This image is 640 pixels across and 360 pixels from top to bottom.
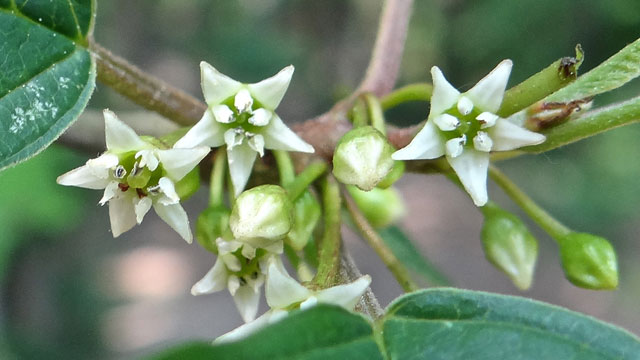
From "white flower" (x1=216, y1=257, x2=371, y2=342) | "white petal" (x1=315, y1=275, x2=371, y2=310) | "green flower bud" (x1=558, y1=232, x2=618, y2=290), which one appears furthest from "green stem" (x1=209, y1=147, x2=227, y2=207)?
"green flower bud" (x1=558, y1=232, x2=618, y2=290)

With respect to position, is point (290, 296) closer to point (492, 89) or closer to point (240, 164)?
point (240, 164)

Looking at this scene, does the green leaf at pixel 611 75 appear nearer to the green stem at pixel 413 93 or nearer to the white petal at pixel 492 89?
the white petal at pixel 492 89

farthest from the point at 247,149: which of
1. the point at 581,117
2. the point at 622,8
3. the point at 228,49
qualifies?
the point at 622,8

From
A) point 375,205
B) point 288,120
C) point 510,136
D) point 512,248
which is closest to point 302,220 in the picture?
point 510,136

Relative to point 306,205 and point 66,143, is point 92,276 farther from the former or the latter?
point 306,205

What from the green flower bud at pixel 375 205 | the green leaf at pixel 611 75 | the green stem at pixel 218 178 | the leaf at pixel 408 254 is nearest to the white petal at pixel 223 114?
the green stem at pixel 218 178

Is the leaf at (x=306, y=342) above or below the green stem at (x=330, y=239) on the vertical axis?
below
